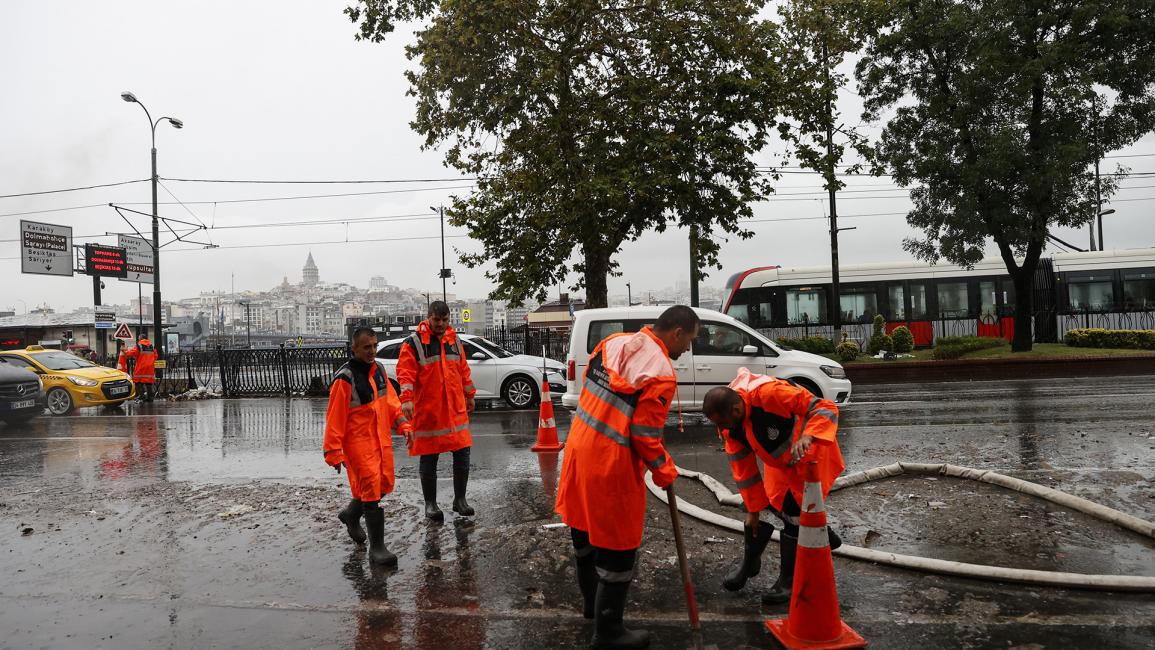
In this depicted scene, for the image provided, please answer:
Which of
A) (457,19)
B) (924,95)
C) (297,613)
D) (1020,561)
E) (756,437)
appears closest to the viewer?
(756,437)

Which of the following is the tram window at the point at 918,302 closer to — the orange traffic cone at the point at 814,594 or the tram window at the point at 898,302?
the tram window at the point at 898,302

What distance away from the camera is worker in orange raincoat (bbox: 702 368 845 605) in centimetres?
357

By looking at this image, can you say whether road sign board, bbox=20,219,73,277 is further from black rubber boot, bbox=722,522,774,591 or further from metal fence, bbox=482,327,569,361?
black rubber boot, bbox=722,522,774,591

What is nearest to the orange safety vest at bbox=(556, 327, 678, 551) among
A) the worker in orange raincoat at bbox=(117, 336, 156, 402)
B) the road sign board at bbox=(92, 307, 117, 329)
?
the worker in orange raincoat at bbox=(117, 336, 156, 402)

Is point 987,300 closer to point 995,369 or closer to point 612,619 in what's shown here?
point 995,369

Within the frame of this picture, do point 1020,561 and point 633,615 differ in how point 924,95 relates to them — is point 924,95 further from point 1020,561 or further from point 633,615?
point 633,615

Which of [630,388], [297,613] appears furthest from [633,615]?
[297,613]

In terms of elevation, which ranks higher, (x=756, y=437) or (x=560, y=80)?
(x=560, y=80)

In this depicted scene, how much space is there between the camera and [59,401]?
1684 centimetres

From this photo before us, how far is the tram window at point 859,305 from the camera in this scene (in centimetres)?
2352

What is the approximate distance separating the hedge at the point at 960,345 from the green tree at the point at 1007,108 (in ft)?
3.05

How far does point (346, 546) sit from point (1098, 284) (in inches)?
988

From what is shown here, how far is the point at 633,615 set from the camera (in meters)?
3.95

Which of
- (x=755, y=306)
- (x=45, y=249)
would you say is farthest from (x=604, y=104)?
(x=45, y=249)
